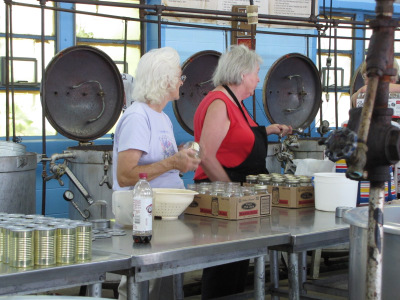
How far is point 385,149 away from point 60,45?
4996 mm

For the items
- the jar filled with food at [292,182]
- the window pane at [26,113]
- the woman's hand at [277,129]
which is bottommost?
the jar filled with food at [292,182]

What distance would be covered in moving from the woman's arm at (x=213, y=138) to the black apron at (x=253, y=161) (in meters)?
0.09

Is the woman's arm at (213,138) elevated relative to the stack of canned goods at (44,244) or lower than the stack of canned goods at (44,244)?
elevated

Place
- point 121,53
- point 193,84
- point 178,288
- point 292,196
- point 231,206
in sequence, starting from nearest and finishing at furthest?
point 231,206
point 292,196
point 178,288
point 193,84
point 121,53

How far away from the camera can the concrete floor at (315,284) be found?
127 inches

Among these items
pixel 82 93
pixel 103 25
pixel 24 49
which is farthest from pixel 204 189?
pixel 103 25

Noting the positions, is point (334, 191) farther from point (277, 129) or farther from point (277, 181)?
point (277, 129)

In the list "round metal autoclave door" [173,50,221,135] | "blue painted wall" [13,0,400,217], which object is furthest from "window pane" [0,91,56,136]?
"round metal autoclave door" [173,50,221,135]

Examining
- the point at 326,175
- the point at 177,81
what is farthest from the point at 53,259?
the point at 326,175

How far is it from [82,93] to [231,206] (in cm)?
242

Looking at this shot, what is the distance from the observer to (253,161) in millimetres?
3355

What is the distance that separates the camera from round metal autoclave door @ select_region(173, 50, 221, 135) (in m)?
5.30

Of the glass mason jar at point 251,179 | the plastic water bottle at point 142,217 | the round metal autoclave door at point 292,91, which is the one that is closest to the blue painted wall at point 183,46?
the round metal autoclave door at point 292,91

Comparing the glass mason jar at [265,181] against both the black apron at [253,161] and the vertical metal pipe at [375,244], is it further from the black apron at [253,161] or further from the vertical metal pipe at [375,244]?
the vertical metal pipe at [375,244]
